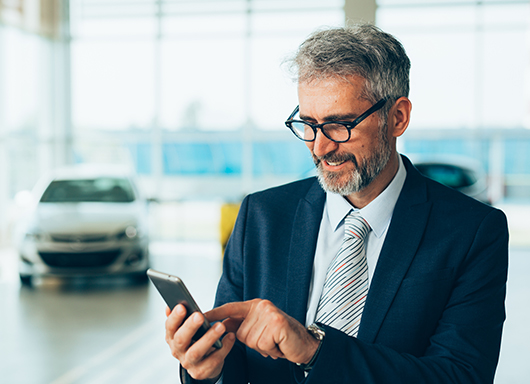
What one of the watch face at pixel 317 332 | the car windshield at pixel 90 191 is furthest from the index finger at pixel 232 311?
the car windshield at pixel 90 191

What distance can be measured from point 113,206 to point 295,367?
4.84 m

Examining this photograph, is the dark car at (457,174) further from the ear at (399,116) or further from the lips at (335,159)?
the lips at (335,159)

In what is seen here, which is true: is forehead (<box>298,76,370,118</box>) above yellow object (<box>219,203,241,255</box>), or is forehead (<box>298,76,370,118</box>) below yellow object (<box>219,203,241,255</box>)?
above

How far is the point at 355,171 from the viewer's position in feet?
3.94

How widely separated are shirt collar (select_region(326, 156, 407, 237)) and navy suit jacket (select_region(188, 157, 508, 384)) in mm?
28

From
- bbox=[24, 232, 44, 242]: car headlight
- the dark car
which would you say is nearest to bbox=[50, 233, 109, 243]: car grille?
bbox=[24, 232, 44, 242]: car headlight

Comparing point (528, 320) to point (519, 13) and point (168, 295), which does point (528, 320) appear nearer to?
point (168, 295)

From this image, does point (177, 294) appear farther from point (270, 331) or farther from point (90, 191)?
point (90, 191)

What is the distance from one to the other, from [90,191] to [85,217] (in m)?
0.74

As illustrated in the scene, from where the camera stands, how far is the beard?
3.94 ft

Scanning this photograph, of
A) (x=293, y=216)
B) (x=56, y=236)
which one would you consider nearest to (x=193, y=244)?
(x=56, y=236)

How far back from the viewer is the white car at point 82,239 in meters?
5.02

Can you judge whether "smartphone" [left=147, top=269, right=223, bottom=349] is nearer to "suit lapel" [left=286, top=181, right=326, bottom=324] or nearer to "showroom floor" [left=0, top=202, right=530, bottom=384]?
"suit lapel" [left=286, top=181, right=326, bottom=324]

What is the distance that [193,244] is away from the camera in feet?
27.5
